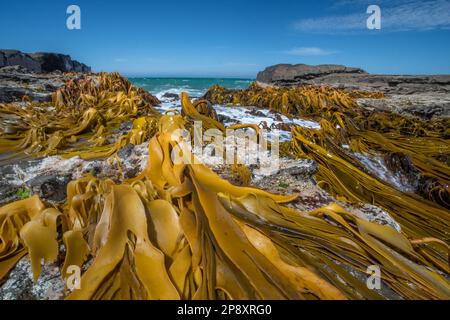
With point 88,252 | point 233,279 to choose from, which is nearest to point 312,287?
point 233,279

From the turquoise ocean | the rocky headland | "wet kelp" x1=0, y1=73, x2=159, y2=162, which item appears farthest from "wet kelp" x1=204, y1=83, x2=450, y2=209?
the turquoise ocean

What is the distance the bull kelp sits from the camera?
965 mm

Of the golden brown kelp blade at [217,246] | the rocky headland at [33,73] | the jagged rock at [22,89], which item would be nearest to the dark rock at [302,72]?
the rocky headland at [33,73]

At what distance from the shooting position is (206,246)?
3.64 ft

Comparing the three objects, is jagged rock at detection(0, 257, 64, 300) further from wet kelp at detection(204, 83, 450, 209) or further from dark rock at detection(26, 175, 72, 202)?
wet kelp at detection(204, 83, 450, 209)

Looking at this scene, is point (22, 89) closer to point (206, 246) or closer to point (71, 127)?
point (71, 127)

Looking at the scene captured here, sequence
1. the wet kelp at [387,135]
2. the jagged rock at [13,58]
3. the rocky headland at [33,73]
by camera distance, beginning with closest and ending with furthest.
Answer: the wet kelp at [387,135], the rocky headland at [33,73], the jagged rock at [13,58]

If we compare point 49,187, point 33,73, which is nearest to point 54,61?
point 33,73

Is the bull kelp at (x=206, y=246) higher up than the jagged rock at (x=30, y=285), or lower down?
higher up

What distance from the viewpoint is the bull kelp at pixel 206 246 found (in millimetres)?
965

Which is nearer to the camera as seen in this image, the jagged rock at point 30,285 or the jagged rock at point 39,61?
the jagged rock at point 30,285

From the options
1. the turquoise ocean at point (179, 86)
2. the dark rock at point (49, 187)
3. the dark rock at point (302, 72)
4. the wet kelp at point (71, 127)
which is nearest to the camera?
the dark rock at point (49, 187)

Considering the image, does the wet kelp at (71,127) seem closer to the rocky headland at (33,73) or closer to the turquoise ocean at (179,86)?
the rocky headland at (33,73)
